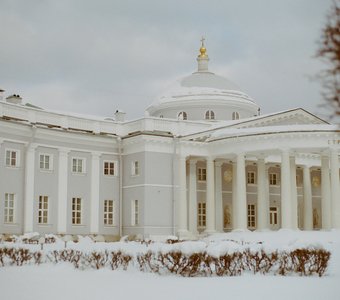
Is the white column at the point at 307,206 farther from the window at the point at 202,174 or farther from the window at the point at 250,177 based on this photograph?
the window at the point at 202,174

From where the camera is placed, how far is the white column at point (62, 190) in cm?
3991

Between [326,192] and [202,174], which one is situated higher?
[202,174]

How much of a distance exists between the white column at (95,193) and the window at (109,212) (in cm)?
87

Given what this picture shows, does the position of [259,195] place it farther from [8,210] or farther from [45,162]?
[8,210]

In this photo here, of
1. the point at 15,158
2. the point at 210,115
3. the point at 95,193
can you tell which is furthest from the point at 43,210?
the point at 210,115

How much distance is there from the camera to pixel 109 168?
142ft

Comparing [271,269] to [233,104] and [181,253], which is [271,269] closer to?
[181,253]

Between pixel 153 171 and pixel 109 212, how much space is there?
4.27 m

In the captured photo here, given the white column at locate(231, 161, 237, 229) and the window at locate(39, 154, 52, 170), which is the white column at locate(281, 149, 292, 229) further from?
the window at locate(39, 154, 52, 170)

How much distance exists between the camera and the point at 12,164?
A: 3781 centimetres

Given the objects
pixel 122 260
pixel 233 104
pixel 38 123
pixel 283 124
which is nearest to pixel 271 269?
pixel 122 260

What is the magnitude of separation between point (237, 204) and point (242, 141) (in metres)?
4.17

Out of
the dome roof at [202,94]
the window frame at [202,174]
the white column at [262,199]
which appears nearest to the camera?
the white column at [262,199]

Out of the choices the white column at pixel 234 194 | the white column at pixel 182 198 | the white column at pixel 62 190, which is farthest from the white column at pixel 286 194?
the white column at pixel 62 190
